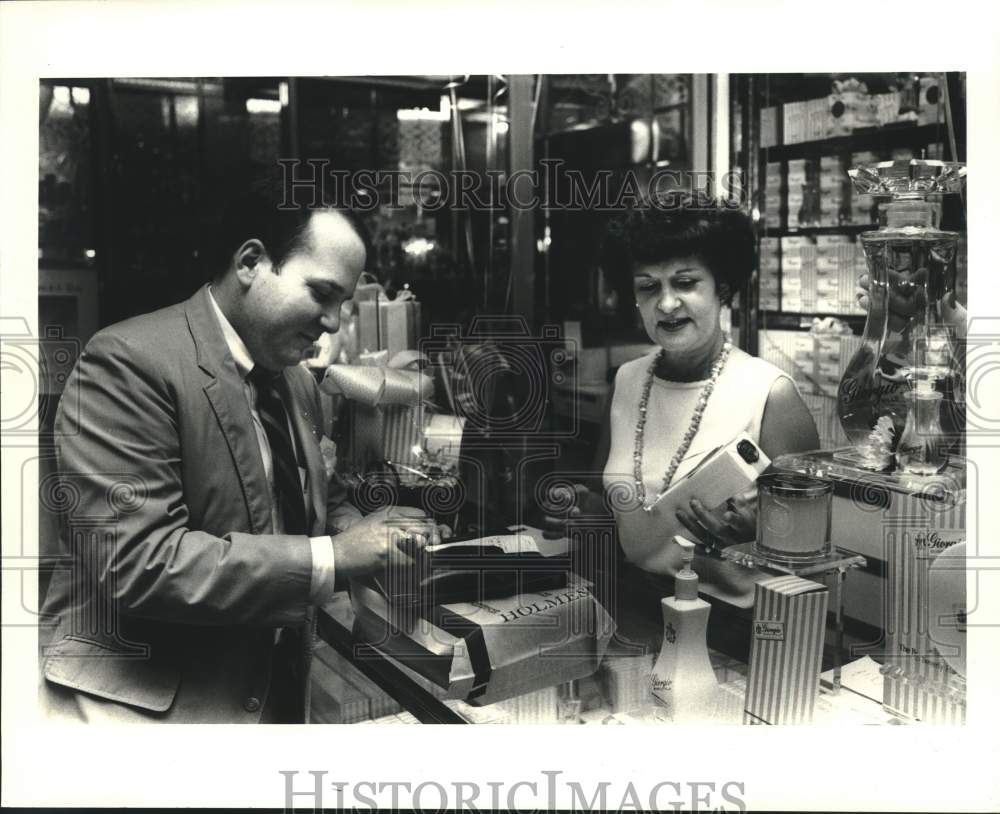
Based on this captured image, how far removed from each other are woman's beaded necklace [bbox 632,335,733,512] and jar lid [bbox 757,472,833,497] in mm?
146

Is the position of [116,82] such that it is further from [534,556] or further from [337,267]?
[534,556]

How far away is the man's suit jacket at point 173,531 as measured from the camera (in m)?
1.51

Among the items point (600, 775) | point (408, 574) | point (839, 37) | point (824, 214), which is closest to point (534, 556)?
point (408, 574)

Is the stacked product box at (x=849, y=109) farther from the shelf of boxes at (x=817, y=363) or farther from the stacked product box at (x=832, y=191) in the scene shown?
the shelf of boxes at (x=817, y=363)

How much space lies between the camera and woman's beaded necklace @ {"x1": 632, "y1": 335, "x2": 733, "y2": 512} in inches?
67.1

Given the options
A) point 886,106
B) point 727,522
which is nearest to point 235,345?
point 727,522

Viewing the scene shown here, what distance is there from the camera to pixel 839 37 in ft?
5.46

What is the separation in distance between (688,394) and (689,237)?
0.28 meters

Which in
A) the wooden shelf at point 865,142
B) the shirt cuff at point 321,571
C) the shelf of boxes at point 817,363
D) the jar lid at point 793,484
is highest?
the wooden shelf at point 865,142

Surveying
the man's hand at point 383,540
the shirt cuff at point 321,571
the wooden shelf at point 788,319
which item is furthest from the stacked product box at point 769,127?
the shirt cuff at point 321,571

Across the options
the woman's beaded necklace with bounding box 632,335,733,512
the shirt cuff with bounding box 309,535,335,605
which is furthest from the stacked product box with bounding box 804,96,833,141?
the shirt cuff with bounding box 309,535,335,605

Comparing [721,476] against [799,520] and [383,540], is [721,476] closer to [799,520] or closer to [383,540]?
[799,520]

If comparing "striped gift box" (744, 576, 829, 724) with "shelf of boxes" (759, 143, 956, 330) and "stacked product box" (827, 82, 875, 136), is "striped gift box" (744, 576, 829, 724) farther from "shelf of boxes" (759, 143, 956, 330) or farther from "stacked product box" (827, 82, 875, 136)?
"stacked product box" (827, 82, 875, 136)

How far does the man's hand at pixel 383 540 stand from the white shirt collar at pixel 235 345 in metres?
0.33
